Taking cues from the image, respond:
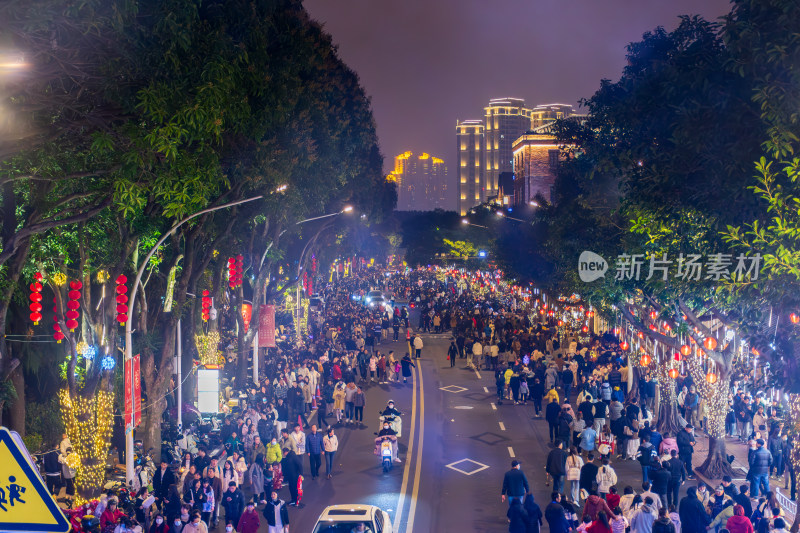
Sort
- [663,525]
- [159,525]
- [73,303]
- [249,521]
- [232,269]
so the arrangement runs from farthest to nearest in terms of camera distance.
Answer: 1. [232,269]
2. [73,303]
3. [249,521]
4. [159,525]
5. [663,525]

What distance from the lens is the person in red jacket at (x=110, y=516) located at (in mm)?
14898

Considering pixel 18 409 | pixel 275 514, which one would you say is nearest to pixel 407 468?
pixel 275 514

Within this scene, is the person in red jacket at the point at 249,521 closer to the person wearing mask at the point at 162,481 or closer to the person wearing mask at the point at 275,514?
the person wearing mask at the point at 275,514

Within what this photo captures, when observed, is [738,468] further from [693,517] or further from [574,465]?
[693,517]

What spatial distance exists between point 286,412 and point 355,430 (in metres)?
2.40

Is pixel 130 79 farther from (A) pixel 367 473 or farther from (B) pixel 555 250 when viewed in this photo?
(B) pixel 555 250

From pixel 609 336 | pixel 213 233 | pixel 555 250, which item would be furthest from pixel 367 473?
pixel 609 336

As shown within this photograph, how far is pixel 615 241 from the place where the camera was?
25.1 metres

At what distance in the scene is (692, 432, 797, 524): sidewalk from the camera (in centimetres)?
1956

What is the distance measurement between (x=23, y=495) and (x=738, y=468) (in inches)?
849

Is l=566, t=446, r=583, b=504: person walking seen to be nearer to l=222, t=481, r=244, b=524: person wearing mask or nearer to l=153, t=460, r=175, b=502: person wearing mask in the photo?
l=222, t=481, r=244, b=524: person wearing mask

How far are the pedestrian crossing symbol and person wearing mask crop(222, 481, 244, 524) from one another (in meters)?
12.7

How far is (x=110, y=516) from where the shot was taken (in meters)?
15.0

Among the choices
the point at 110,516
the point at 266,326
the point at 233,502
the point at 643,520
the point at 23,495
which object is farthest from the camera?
the point at 266,326
